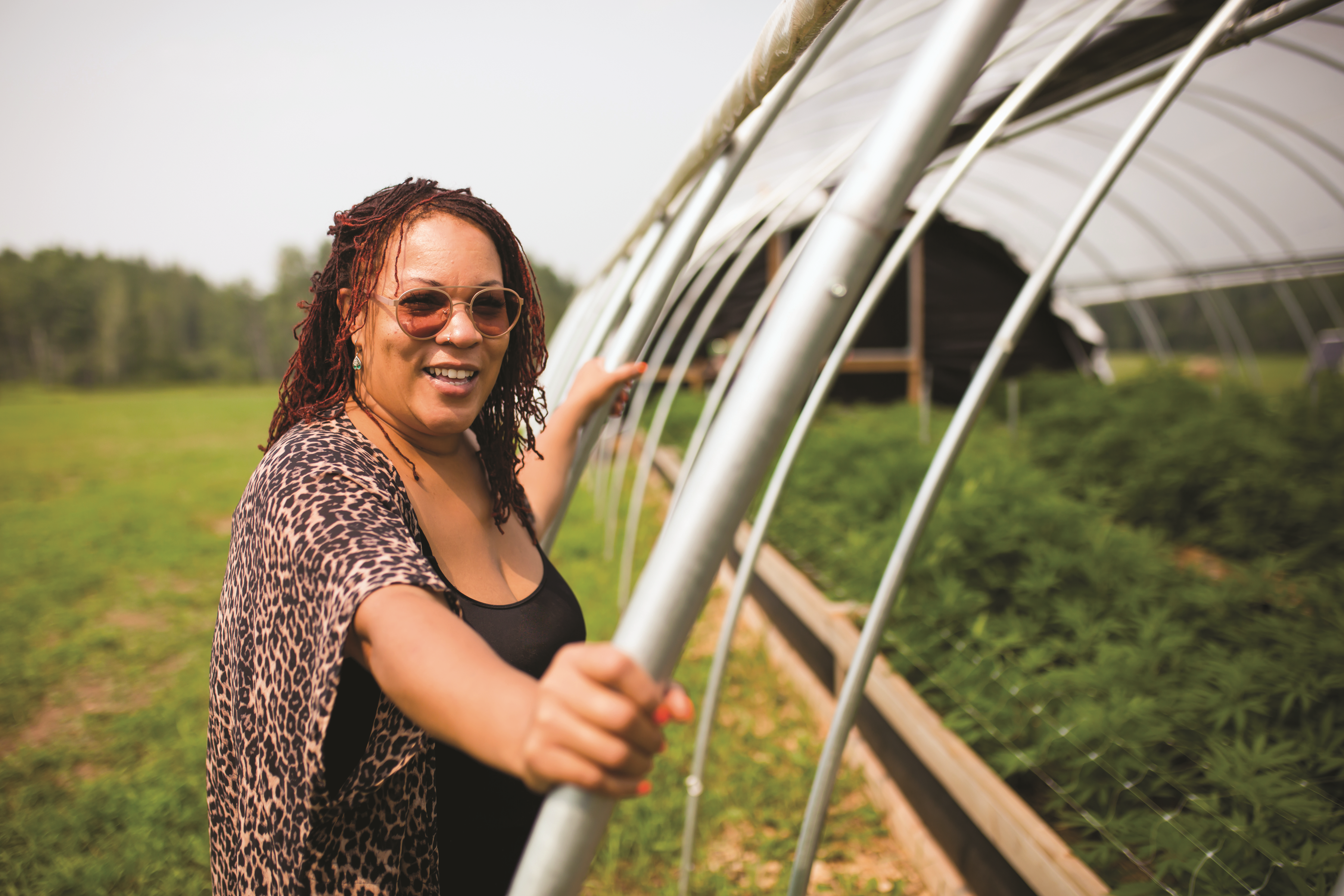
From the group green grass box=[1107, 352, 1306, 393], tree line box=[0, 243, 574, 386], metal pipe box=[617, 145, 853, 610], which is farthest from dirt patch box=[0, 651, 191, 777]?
tree line box=[0, 243, 574, 386]

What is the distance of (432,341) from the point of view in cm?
97

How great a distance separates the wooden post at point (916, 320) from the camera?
1020 cm

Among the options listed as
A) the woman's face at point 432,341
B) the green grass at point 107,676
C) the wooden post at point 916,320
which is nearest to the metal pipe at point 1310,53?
the woman's face at point 432,341

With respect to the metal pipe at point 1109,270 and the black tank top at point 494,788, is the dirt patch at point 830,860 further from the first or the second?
the metal pipe at point 1109,270

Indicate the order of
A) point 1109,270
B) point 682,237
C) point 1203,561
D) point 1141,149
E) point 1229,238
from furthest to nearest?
1. point 1109,270
2. point 1229,238
3. point 1141,149
4. point 1203,561
5. point 682,237

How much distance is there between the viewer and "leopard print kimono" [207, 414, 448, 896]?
718mm

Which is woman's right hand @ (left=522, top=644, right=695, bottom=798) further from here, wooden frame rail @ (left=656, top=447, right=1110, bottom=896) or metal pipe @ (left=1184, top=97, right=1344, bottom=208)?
metal pipe @ (left=1184, top=97, right=1344, bottom=208)

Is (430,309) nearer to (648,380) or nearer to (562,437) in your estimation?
(562,437)

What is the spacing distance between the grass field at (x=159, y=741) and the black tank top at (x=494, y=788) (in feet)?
4.06

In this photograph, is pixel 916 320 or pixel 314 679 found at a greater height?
pixel 916 320

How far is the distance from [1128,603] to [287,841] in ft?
9.73

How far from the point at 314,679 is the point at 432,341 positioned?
18.5 inches

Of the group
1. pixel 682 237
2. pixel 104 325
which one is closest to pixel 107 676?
pixel 682 237

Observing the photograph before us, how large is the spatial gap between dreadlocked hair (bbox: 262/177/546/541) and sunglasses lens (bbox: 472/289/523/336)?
0.26ft
